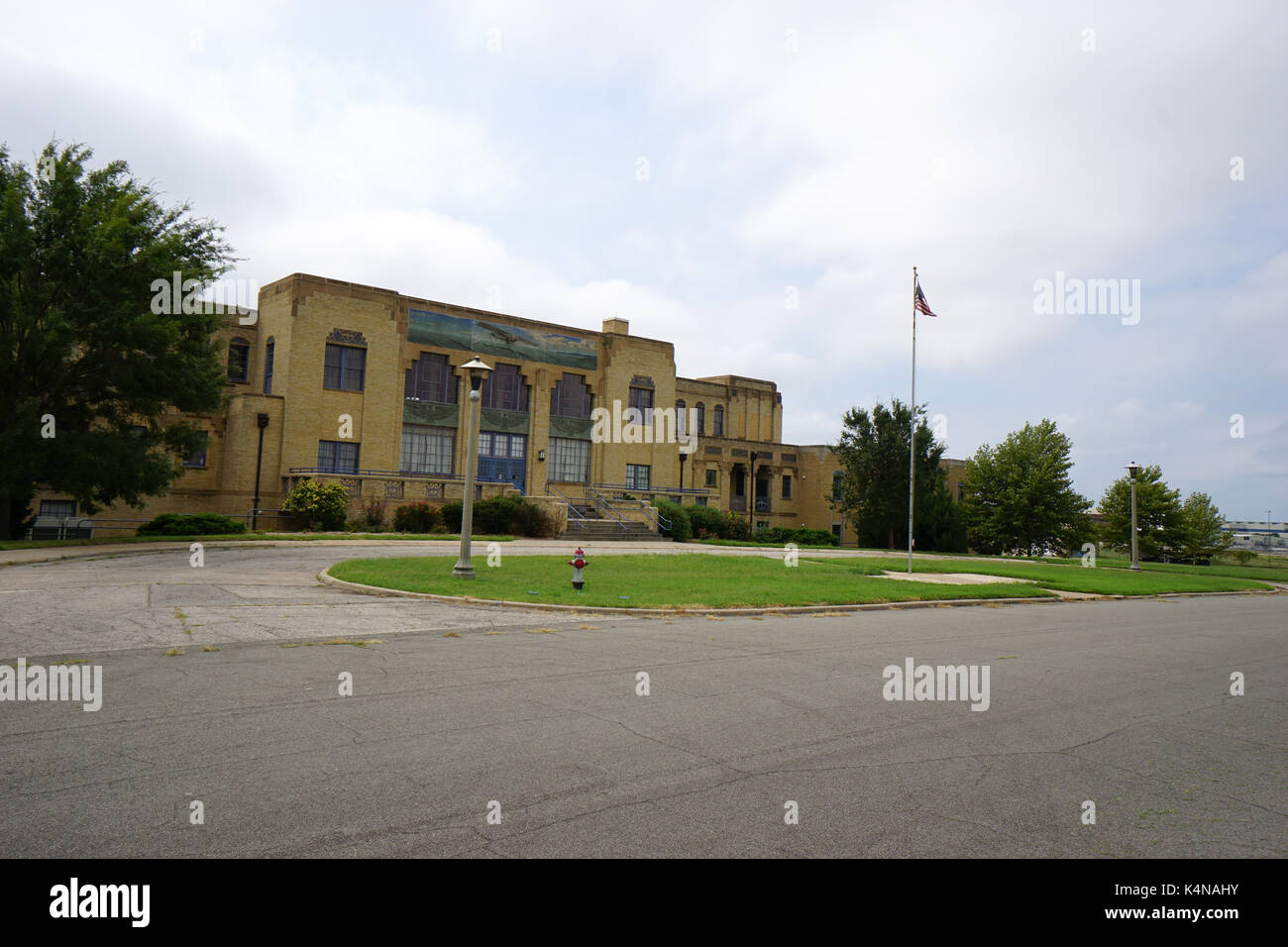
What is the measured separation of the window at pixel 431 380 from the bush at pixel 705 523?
13418mm

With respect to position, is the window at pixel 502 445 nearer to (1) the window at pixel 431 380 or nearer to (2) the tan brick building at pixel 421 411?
(2) the tan brick building at pixel 421 411

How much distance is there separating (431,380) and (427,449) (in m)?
3.39

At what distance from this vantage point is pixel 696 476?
54.1 meters

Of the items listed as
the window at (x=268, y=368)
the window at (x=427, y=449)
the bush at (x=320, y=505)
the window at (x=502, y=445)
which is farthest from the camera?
the window at (x=502, y=445)

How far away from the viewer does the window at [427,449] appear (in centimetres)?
4134

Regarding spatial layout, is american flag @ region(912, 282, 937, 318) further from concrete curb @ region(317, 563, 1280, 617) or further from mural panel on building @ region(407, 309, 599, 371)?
mural panel on building @ region(407, 309, 599, 371)

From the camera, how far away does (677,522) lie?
41000mm

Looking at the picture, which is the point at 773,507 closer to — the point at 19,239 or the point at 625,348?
the point at 625,348

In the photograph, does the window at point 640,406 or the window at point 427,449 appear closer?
the window at point 427,449

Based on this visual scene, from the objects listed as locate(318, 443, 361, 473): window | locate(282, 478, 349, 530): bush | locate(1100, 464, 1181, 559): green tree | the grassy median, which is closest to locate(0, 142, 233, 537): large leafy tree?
locate(282, 478, 349, 530): bush

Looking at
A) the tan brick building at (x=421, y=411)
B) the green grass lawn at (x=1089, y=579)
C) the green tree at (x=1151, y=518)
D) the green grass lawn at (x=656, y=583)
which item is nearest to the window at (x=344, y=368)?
the tan brick building at (x=421, y=411)
